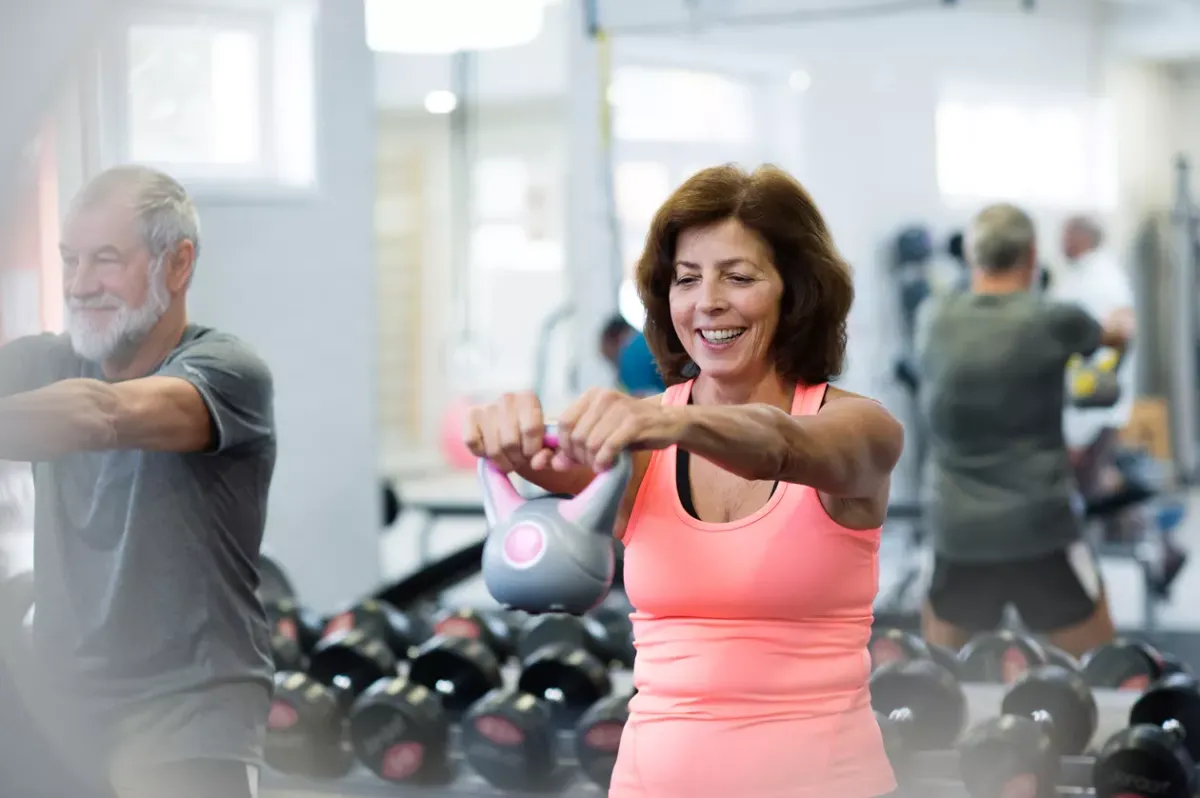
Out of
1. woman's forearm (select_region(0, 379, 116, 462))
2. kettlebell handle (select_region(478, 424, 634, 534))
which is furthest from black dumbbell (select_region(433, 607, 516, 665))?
kettlebell handle (select_region(478, 424, 634, 534))

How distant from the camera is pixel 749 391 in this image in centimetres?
149

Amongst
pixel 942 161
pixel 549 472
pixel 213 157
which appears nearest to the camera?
pixel 549 472

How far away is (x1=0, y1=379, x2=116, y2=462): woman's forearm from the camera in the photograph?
4.67 feet

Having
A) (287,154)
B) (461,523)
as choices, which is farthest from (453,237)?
(287,154)

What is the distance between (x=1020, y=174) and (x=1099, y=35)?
4.60ft

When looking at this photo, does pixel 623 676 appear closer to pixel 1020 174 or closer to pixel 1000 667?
pixel 1000 667

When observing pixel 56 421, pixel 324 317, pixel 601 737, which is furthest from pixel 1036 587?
pixel 324 317

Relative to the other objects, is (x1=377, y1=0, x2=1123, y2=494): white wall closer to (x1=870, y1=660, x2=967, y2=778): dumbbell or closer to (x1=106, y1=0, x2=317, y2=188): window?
(x1=106, y1=0, x2=317, y2=188): window

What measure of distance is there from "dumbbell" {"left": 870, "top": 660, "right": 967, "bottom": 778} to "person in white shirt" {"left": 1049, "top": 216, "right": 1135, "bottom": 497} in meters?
2.97

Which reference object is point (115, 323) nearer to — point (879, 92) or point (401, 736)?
point (401, 736)

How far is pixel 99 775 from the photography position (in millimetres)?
1458

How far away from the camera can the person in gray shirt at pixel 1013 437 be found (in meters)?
3.12

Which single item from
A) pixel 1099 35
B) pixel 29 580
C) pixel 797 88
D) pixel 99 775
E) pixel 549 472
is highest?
pixel 1099 35

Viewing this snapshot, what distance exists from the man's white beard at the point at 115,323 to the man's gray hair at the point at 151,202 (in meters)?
0.03
